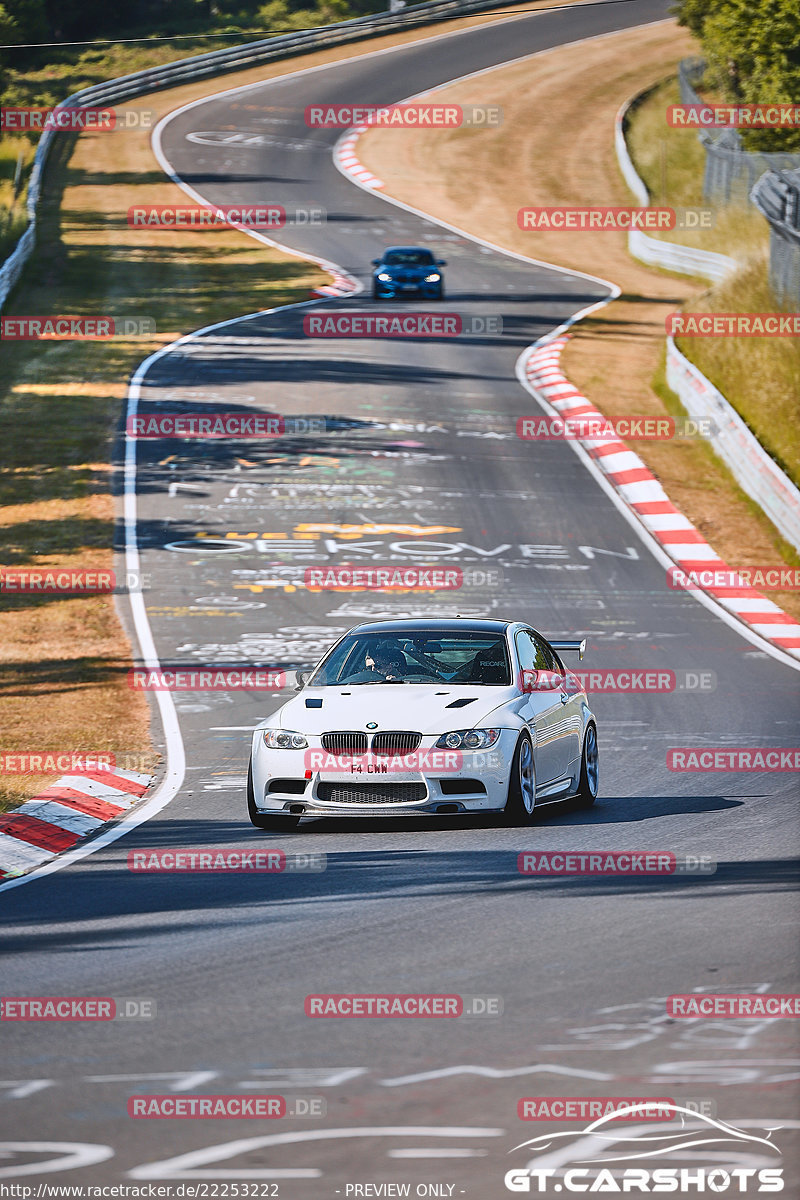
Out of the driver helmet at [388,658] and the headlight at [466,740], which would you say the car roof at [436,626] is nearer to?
the driver helmet at [388,658]

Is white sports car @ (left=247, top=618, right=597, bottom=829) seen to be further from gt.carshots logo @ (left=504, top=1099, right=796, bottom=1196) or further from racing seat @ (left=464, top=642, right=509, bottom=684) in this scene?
gt.carshots logo @ (left=504, top=1099, right=796, bottom=1196)

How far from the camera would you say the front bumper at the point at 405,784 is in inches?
443

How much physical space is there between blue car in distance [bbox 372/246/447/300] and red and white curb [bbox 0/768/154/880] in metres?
29.4

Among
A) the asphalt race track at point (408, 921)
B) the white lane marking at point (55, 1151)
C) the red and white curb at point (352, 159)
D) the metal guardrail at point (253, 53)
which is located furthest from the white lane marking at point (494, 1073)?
the metal guardrail at point (253, 53)

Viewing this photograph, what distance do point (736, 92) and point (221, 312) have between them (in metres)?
26.3

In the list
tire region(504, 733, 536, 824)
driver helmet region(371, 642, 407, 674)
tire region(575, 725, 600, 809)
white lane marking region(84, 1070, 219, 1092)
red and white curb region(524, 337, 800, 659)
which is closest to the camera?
white lane marking region(84, 1070, 219, 1092)

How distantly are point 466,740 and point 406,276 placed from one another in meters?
32.1

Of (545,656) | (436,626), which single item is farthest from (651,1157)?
(545,656)

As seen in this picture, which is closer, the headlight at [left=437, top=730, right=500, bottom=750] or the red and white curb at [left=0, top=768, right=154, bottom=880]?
the red and white curb at [left=0, top=768, right=154, bottom=880]

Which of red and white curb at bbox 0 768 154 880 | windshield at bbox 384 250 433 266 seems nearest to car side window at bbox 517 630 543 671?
red and white curb at bbox 0 768 154 880

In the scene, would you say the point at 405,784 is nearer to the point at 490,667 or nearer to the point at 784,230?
the point at 490,667

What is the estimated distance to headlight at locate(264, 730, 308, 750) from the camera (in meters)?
11.5

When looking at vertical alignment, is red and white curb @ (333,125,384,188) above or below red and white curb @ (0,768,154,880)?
above

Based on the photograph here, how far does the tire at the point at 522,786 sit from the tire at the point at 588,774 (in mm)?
917
